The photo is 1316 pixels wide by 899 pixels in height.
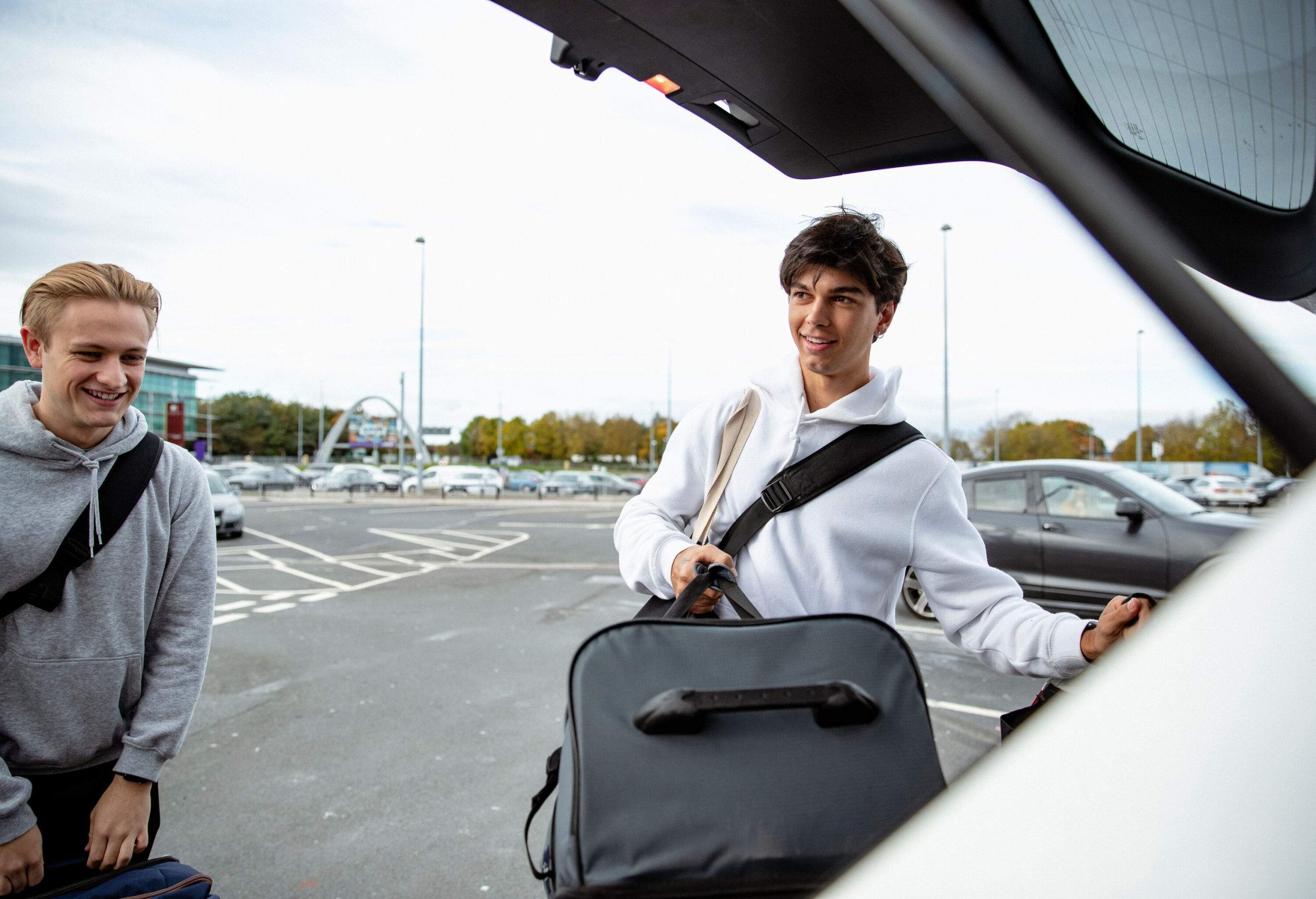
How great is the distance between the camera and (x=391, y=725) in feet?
14.4

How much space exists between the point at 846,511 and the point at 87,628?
152cm

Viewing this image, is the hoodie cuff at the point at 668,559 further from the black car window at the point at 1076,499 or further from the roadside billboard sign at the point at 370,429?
the roadside billboard sign at the point at 370,429

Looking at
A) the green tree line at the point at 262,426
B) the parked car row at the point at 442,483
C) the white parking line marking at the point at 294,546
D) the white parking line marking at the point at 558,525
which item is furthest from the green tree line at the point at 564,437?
the white parking line marking at the point at 294,546

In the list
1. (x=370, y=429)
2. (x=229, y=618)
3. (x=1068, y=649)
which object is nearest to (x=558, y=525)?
(x=229, y=618)

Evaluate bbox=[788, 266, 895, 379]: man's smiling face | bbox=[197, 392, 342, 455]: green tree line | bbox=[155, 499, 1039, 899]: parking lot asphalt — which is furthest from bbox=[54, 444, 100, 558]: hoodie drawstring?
bbox=[197, 392, 342, 455]: green tree line

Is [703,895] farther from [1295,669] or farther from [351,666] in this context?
[351,666]

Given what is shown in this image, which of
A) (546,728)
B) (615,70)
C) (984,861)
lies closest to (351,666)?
(546,728)

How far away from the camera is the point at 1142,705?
573 millimetres

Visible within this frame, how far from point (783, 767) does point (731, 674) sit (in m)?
0.15

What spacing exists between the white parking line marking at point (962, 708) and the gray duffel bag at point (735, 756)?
12.1ft

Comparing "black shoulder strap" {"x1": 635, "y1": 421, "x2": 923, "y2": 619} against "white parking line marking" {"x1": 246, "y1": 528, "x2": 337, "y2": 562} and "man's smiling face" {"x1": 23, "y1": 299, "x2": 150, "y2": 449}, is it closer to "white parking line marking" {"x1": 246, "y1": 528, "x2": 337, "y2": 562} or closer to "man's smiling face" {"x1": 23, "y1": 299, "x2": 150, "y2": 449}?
"man's smiling face" {"x1": 23, "y1": 299, "x2": 150, "y2": 449}

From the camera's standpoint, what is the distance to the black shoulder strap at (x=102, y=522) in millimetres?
1475

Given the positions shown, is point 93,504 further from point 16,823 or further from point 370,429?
point 370,429

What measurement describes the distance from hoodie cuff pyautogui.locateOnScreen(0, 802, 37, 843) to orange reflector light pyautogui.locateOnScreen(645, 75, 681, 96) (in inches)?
70.9
